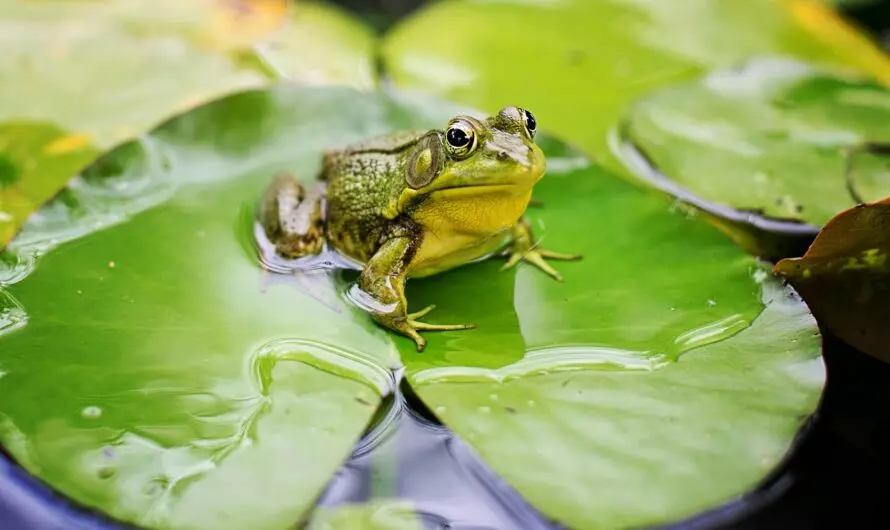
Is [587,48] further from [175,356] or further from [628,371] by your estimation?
[175,356]

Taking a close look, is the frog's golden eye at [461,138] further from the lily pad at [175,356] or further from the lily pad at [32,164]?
the lily pad at [32,164]

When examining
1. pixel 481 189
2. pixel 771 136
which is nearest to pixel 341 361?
pixel 481 189

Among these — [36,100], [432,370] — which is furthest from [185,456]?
[36,100]

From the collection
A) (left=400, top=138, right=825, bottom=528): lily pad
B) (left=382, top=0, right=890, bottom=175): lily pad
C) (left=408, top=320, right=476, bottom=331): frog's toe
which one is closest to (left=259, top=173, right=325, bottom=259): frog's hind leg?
(left=400, top=138, right=825, bottom=528): lily pad

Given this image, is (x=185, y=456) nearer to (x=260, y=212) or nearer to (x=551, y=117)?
(x=260, y=212)

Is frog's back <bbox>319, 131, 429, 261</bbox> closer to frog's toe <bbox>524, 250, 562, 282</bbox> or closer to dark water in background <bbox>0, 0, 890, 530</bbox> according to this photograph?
frog's toe <bbox>524, 250, 562, 282</bbox>
